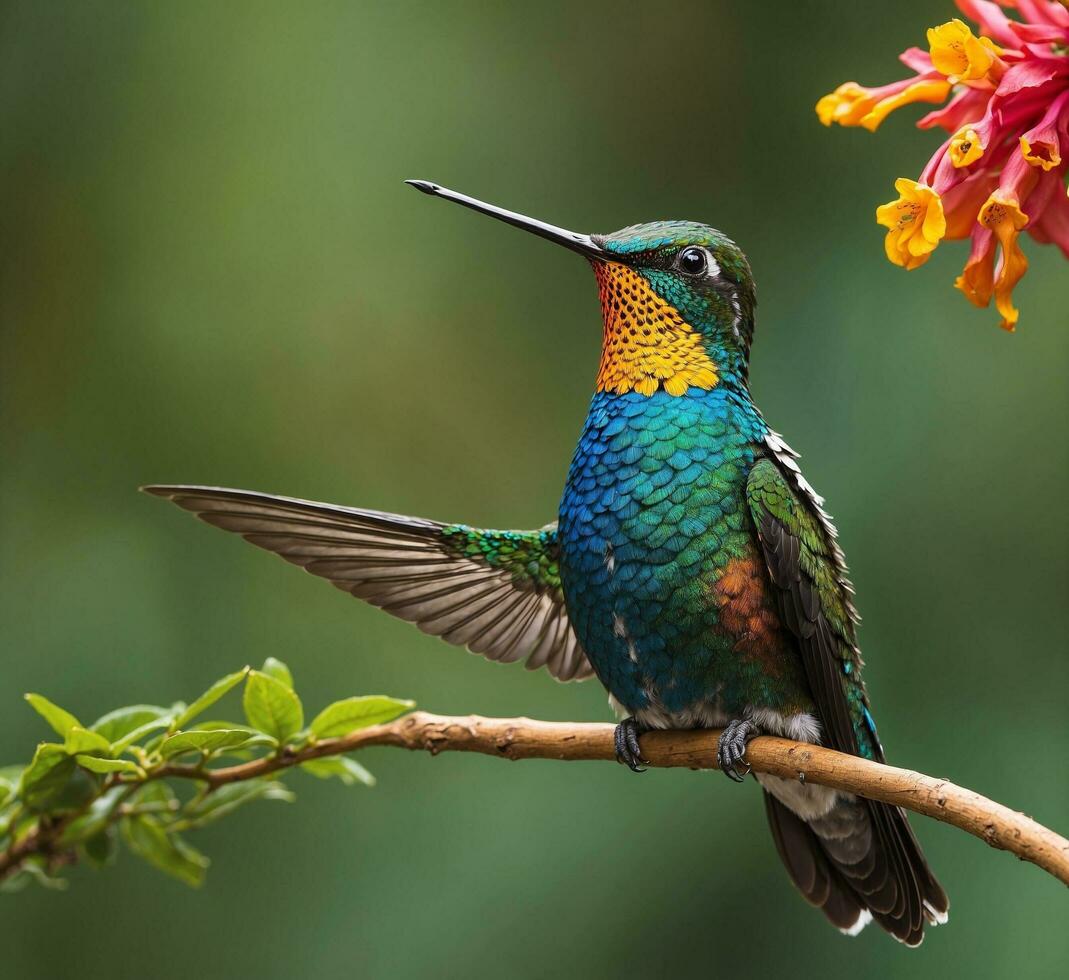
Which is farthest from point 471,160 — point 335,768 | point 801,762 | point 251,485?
point 801,762

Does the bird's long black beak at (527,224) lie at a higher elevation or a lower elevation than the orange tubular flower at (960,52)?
lower

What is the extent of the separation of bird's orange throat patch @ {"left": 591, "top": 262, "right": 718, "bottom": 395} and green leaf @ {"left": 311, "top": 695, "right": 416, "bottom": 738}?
22.1 inches

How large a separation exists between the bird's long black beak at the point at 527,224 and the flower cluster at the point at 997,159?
0.49 meters

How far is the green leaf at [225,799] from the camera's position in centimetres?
177

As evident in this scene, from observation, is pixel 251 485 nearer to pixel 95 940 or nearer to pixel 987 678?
pixel 95 940

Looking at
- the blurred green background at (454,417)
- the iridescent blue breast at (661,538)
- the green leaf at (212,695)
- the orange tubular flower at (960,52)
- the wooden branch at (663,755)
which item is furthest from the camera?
the blurred green background at (454,417)

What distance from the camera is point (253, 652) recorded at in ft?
12.5

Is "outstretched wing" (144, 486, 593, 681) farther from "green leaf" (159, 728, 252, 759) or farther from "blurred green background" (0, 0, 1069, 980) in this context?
"blurred green background" (0, 0, 1069, 980)

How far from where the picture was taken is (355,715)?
1.70 meters

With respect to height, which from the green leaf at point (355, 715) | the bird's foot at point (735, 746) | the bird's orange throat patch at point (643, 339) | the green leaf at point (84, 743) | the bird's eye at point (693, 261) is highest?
the bird's eye at point (693, 261)

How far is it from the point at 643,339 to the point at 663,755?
595 millimetres

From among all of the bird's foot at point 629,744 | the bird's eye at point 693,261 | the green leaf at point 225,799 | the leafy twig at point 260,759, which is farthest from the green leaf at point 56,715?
the bird's eye at point 693,261

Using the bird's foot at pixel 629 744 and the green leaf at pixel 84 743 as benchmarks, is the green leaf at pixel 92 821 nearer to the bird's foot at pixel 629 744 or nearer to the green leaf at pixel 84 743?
the green leaf at pixel 84 743

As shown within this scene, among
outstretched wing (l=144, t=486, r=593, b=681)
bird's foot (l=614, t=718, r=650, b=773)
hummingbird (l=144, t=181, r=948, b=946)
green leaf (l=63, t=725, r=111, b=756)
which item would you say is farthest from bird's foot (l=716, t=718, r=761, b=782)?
green leaf (l=63, t=725, r=111, b=756)
